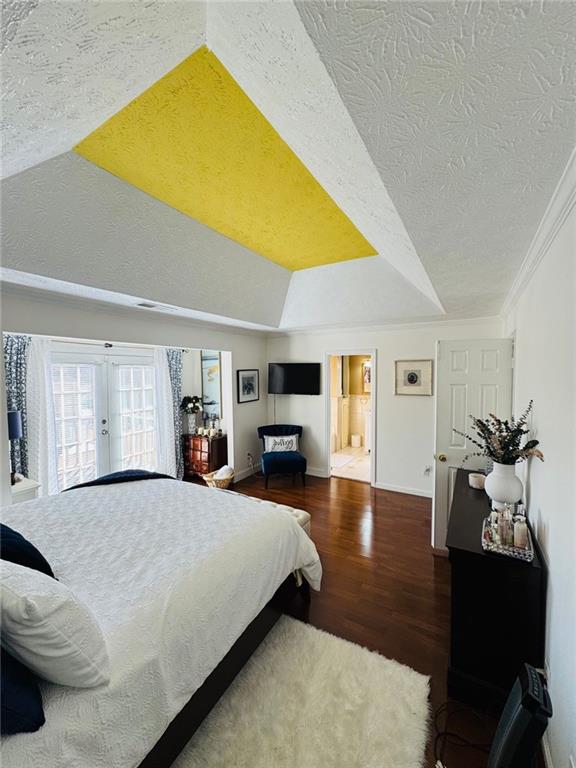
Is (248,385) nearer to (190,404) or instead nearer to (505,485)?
(190,404)

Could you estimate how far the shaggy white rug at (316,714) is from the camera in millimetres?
1410

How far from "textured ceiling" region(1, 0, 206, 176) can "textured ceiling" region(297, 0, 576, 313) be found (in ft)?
1.95

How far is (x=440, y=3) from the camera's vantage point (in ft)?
1.75

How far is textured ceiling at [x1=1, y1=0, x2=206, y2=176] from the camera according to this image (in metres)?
0.80

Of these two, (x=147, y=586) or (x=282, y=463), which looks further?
(x=282, y=463)

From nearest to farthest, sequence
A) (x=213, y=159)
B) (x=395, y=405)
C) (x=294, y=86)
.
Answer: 1. (x=294, y=86)
2. (x=213, y=159)
3. (x=395, y=405)

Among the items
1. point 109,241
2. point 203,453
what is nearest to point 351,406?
point 203,453

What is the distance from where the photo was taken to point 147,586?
145 cm

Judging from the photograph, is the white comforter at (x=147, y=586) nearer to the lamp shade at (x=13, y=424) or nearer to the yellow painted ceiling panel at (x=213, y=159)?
the lamp shade at (x=13, y=424)

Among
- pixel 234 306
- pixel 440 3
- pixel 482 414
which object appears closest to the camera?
pixel 440 3

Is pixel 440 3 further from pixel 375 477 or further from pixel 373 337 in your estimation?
pixel 375 477

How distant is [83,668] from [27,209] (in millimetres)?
2091

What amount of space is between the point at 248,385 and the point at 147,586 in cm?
385

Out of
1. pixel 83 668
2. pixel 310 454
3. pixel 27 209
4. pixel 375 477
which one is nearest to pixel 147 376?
pixel 310 454
